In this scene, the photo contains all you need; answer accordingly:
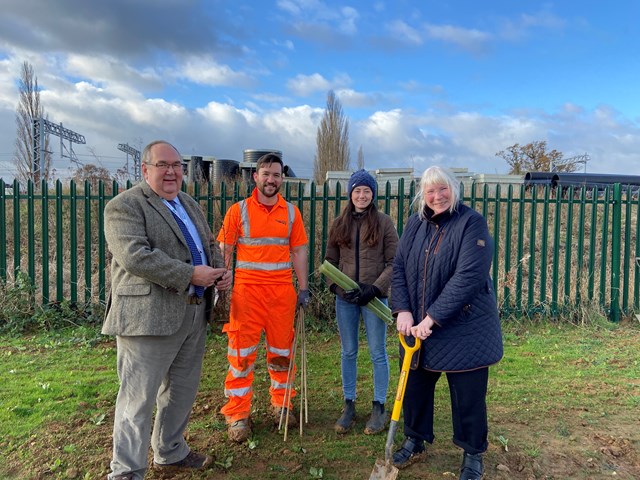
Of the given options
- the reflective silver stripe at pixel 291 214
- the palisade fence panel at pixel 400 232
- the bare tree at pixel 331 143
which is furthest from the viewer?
the bare tree at pixel 331 143

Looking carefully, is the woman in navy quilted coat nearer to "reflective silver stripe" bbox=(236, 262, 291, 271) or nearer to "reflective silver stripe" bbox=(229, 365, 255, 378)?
"reflective silver stripe" bbox=(236, 262, 291, 271)

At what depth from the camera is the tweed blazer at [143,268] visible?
2326 mm

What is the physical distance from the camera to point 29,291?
240 inches

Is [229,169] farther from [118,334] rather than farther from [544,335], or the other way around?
[118,334]

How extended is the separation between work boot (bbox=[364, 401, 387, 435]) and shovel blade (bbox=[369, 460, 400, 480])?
27.2 inches

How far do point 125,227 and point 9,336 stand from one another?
15.2 ft

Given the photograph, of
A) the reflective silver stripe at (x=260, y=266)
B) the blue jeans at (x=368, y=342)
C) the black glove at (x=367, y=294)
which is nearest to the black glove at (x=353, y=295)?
the black glove at (x=367, y=294)

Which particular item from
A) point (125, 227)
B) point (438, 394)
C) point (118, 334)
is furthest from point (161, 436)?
point (438, 394)

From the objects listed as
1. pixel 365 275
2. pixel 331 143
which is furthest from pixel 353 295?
pixel 331 143

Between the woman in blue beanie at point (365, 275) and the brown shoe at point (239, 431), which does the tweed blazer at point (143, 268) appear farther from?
the woman in blue beanie at point (365, 275)

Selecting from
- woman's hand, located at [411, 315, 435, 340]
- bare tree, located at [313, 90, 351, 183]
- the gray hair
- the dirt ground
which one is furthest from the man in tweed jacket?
bare tree, located at [313, 90, 351, 183]

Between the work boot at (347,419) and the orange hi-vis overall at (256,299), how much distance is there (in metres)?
0.42

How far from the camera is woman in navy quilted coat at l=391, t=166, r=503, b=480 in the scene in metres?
2.57

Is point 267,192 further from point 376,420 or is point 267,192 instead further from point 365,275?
point 376,420
